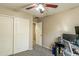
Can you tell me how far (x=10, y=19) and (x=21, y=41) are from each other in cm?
87

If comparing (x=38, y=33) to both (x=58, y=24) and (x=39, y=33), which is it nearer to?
(x=39, y=33)

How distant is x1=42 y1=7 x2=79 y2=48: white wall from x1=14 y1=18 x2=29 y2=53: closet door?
0.77 metres

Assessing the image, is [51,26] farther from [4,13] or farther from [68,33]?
[4,13]

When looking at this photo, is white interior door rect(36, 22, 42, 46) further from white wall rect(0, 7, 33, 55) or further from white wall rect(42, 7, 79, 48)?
white wall rect(0, 7, 33, 55)

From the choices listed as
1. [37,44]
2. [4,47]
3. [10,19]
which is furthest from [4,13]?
[37,44]

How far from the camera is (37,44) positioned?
348cm

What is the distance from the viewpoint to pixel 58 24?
3.13m

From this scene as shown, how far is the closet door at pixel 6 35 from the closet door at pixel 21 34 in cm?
17

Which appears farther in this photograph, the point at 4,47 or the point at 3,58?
the point at 4,47

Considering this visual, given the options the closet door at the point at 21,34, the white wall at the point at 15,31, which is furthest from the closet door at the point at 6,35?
the closet door at the point at 21,34

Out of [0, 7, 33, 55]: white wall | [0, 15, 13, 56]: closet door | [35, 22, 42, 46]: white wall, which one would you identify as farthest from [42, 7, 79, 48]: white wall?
[0, 15, 13, 56]: closet door

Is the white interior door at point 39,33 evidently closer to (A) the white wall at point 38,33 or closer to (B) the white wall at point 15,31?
(A) the white wall at point 38,33

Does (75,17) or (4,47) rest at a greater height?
(75,17)

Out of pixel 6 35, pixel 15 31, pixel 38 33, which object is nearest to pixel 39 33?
pixel 38 33
